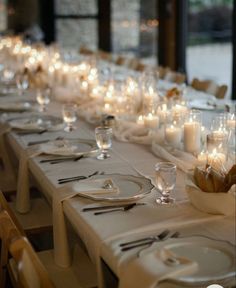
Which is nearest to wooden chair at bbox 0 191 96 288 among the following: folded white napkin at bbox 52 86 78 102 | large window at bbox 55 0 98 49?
folded white napkin at bbox 52 86 78 102

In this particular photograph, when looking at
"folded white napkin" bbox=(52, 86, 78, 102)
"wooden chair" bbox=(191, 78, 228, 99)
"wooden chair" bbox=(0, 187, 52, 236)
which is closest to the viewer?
"wooden chair" bbox=(0, 187, 52, 236)

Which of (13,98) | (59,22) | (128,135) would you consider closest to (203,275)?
(128,135)

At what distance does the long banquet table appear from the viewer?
1883mm

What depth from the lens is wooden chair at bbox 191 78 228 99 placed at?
4.92m

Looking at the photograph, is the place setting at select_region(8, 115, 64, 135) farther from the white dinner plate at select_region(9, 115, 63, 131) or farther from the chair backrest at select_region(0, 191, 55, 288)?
the chair backrest at select_region(0, 191, 55, 288)

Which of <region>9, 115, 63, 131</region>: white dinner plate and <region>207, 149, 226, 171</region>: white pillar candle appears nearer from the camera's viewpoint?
<region>207, 149, 226, 171</region>: white pillar candle

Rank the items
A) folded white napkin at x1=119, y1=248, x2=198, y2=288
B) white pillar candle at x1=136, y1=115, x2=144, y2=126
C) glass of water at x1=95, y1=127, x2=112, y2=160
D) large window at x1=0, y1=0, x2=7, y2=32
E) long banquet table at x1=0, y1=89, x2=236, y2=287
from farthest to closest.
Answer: large window at x1=0, y1=0, x2=7, y2=32 < white pillar candle at x1=136, y1=115, x2=144, y2=126 < glass of water at x1=95, y1=127, x2=112, y2=160 < long banquet table at x1=0, y1=89, x2=236, y2=287 < folded white napkin at x1=119, y1=248, x2=198, y2=288

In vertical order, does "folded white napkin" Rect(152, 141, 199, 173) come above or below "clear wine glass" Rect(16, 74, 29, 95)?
below

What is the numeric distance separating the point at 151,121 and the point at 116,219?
1374mm

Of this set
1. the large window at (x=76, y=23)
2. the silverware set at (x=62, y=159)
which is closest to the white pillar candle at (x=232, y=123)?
the silverware set at (x=62, y=159)

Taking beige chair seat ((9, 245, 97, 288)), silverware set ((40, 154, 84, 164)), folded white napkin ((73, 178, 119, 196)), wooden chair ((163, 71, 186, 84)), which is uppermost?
wooden chair ((163, 71, 186, 84))

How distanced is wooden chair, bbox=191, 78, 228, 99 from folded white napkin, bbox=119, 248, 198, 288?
11.1ft

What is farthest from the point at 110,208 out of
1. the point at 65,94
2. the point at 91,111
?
the point at 65,94

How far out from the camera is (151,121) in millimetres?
3332
